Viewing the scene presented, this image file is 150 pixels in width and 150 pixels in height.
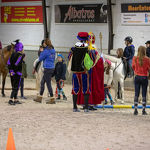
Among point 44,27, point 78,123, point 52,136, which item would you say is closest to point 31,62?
point 44,27

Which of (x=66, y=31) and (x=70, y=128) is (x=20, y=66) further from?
(x=66, y=31)

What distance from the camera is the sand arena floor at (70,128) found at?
9227 millimetres

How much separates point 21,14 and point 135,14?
7.31 metres

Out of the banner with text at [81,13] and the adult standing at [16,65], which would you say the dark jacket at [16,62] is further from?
the banner with text at [81,13]

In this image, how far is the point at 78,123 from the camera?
455 inches

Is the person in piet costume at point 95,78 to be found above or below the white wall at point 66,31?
below

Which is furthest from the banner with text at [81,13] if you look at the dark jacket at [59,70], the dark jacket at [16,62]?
the dark jacket at [16,62]

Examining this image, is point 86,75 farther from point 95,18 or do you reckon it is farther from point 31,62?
point 31,62

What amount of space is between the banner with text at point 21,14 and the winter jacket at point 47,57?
9789 mm

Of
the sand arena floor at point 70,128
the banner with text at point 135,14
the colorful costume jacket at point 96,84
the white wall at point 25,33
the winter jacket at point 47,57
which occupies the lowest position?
the sand arena floor at point 70,128

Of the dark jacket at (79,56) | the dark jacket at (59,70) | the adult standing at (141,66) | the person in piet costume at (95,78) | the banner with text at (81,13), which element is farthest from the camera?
the banner with text at (81,13)

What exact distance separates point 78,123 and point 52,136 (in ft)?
5.63

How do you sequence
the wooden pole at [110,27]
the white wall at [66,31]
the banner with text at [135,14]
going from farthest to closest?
the wooden pole at [110,27] → the white wall at [66,31] → the banner with text at [135,14]

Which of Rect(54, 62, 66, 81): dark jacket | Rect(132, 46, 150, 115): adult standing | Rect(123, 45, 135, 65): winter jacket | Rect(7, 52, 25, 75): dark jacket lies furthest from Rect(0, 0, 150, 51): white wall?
Rect(132, 46, 150, 115): adult standing
